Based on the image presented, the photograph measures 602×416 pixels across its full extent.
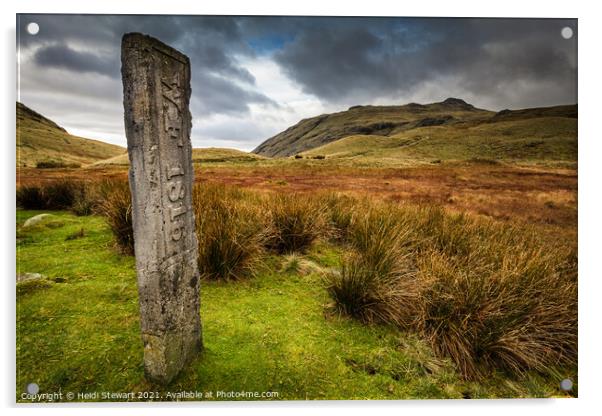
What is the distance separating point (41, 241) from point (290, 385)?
12.1 feet

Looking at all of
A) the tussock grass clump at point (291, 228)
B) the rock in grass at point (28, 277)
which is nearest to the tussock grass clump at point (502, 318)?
the tussock grass clump at point (291, 228)

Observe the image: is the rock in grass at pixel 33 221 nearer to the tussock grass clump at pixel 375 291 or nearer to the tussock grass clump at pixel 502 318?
the tussock grass clump at pixel 375 291

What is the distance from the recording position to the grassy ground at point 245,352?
6.19 ft

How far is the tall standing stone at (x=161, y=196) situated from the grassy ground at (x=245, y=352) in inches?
13.8

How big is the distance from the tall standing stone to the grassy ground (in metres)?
0.35

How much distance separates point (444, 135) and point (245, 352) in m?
46.0

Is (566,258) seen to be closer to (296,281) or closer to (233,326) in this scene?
(296,281)

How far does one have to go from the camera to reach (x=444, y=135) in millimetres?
41906

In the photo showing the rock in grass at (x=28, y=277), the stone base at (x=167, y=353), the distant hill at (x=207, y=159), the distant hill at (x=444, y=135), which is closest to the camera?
the stone base at (x=167, y=353)

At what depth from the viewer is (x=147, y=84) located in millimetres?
1352

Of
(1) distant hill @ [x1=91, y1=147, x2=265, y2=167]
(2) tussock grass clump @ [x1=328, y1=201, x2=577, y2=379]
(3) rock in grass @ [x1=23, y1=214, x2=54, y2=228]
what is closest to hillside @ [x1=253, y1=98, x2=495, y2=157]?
(1) distant hill @ [x1=91, y1=147, x2=265, y2=167]

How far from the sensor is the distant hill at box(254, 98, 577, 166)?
3907 mm

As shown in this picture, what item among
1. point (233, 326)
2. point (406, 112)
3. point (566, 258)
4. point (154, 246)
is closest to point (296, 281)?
point (233, 326)

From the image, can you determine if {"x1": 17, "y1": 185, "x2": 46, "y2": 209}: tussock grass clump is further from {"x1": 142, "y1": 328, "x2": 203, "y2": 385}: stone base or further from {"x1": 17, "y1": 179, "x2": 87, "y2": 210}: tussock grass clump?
{"x1": 142, "y1": 328, "x2": 203, "y2": 385}: stone base
